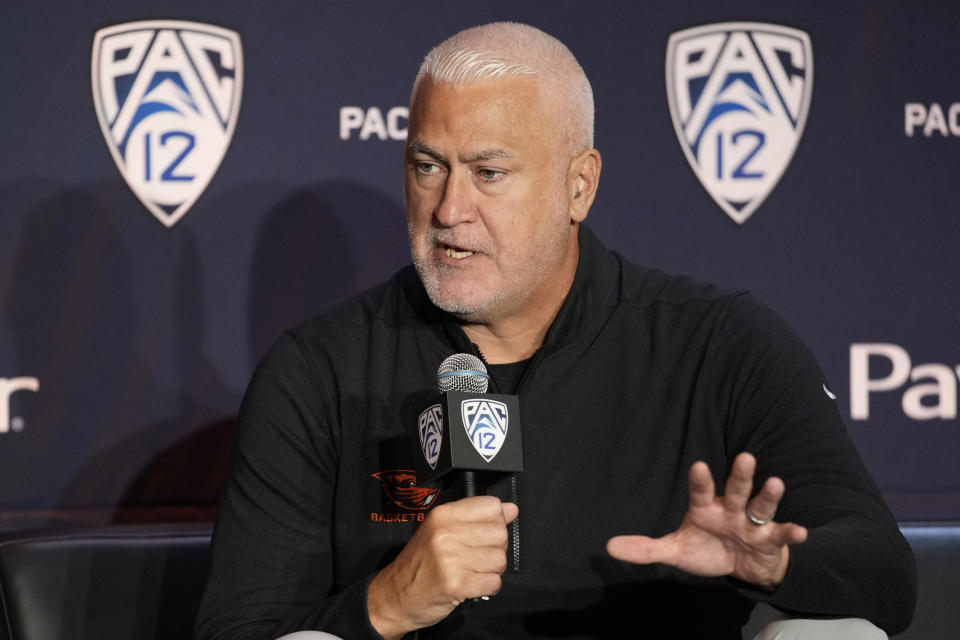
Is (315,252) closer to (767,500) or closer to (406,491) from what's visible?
(406,491)

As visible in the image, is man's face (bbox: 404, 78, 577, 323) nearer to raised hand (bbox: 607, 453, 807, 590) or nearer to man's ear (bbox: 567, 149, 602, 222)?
man's ear (bbox: 567, 149, 602, 222)

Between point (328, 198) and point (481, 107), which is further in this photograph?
point (328, 198)

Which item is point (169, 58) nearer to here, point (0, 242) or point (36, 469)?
point (0, 242)

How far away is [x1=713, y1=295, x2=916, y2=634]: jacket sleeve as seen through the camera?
4.99 ft

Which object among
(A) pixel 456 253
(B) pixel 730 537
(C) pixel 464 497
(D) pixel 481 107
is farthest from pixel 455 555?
(D) pixel 481 107

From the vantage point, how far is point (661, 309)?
1954 mm

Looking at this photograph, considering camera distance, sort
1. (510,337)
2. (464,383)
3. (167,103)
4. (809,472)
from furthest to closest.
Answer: (167,103) < (510,337) < (809,472) < (464,383)

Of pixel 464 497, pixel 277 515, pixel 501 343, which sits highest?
pixel 501 343

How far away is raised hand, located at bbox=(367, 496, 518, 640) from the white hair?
76 centimetres

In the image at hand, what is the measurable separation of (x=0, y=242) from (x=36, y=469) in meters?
0.53

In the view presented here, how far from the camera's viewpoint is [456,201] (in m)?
1.82

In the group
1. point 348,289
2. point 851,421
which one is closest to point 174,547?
point 348,289

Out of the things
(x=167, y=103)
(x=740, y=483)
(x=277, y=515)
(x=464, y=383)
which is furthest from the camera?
(x=167, y=103)

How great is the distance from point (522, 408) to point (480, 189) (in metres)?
0.36
